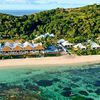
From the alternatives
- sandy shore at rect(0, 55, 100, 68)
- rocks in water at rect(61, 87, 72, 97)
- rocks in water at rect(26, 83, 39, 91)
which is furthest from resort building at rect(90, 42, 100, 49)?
rocks in water at rect(26, 83, 39, 91)

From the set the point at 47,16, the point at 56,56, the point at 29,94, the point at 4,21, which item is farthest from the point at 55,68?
the point at 47,16

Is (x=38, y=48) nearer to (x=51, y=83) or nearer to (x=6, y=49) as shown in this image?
(x=6, y=49)

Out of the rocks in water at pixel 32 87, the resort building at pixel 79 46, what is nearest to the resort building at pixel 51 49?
the resort building at pixel 79 46

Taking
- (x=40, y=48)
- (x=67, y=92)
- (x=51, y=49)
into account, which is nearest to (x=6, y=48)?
(x=40, y=48)

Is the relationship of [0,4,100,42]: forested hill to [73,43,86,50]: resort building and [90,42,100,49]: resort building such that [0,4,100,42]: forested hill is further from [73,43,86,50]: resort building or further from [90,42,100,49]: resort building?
[90,42,100,49]: resort building

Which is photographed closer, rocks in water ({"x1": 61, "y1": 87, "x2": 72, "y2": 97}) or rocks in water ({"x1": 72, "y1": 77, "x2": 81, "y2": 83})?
rocks in water ({"x1": 61, "y1": 87, "x2": 72, "y2": 97})

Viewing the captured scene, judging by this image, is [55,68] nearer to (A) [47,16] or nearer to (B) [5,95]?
→ (B) [5,95]
